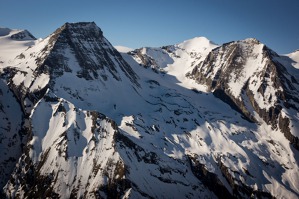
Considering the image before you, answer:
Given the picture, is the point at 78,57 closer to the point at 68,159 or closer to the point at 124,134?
the point at 124,134

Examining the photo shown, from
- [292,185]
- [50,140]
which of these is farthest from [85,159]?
[292,185]

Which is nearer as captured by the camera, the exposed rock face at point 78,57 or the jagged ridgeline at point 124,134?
the jagged ridgeline at point 124,134

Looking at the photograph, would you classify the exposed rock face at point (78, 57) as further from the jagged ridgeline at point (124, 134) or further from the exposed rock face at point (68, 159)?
the exposed rock face at point (68, 159)

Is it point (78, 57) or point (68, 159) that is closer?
point (68, 159)

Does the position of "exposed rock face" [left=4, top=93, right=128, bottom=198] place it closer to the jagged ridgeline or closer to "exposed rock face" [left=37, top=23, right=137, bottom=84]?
the jagged ridgeline

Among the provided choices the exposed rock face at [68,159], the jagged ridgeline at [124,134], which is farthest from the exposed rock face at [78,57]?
the exposed rock face at [68,159]

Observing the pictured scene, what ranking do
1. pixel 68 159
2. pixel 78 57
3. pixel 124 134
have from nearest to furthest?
pixel 68 159 < pixel 124 134 < pixel 78 57

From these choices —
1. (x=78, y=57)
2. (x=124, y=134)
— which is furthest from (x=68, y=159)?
(x=78, y=57)

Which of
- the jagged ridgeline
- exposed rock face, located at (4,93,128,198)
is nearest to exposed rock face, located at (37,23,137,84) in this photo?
the jagged ridgeline

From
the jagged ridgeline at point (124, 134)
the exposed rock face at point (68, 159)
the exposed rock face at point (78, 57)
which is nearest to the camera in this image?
the exposed rock face at point (68, 159)

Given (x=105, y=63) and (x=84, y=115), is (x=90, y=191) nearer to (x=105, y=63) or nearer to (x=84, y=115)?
(x=84, y=115)
